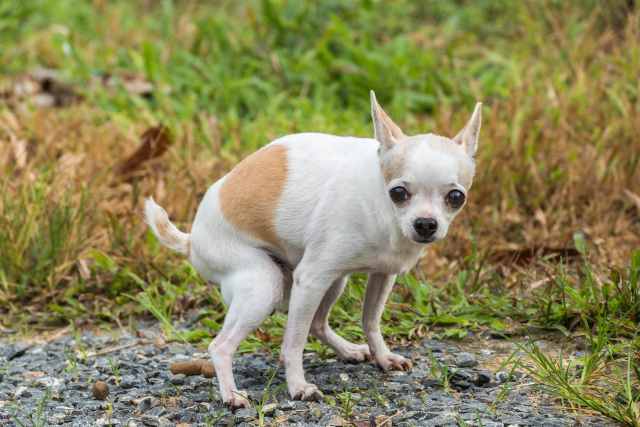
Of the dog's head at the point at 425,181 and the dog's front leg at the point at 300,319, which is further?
the dog's front leg at the point at 300,319

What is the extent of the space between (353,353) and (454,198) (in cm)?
102

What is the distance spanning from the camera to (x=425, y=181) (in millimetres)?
3148

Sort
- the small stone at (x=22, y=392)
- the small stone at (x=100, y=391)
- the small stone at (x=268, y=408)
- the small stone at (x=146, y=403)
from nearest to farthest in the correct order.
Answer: the small stone at (x=268, y=408), the small stone at (x=146, y=403), the small stone at (x=100, y=391), the small stone at (x=22, y=392)

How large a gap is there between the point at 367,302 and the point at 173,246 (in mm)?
790

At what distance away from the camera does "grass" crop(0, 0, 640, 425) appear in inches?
168

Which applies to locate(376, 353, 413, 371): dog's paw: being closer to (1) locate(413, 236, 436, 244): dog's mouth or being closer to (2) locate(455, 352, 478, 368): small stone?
(2) locate(455, 352, 478, 368): small stone

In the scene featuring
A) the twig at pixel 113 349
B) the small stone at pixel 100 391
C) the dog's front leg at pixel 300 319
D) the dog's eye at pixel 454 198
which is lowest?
the twig at pixel 113 349

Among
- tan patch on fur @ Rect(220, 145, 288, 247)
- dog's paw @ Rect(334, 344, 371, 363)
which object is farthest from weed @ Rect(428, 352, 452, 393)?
tan patch on fur @ Rect(220, 145, 288, 247)

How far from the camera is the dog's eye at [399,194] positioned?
318 cm

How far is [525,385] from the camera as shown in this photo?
3.51 m

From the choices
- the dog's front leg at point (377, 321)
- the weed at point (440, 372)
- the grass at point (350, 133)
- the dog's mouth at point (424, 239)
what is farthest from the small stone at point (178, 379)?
the dog's mouth at point (424, 239)

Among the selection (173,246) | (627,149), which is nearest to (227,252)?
(173,246)

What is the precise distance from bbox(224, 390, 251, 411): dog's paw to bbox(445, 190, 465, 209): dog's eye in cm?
99

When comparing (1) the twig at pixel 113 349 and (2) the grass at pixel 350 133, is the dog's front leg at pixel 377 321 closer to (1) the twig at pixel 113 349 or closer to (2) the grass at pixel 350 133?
(2) the grass at pixel 350 133
